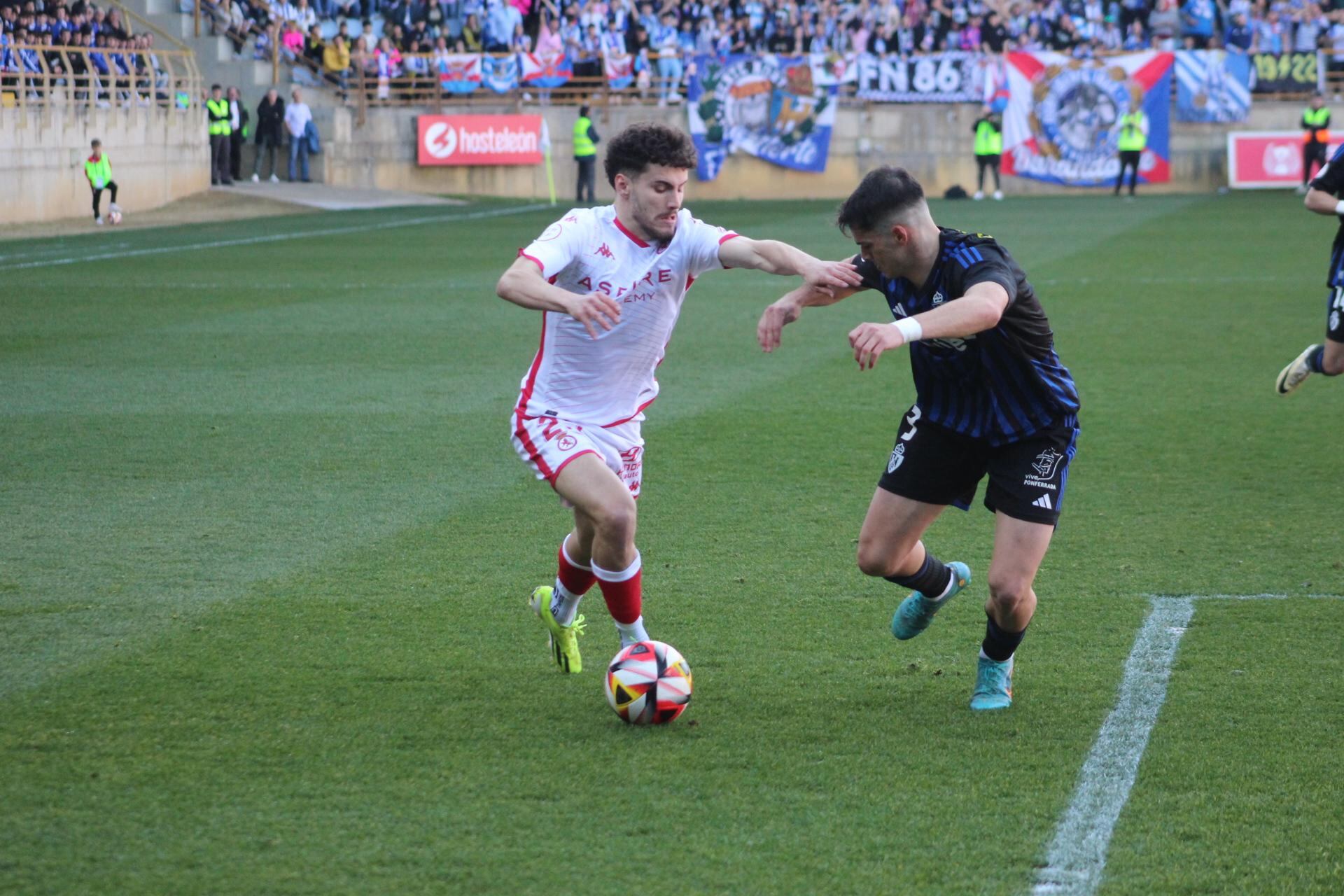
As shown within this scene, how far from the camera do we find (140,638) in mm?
5684

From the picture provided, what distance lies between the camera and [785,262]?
5.03 meters

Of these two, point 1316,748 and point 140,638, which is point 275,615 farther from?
point 1316,748

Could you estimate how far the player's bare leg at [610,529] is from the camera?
5004mm

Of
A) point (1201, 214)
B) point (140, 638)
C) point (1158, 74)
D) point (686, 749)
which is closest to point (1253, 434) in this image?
point (686, 749)

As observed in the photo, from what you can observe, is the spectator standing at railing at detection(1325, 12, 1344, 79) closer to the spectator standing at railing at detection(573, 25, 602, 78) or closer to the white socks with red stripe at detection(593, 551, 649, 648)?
the spectator standing at railing at detection(573, 25, 602, 78)

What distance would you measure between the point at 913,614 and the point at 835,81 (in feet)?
110

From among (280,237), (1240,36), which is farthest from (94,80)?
(1240,36)

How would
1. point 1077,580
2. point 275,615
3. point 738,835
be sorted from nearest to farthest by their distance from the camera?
point 738,835 → point 275,615 → point 1077,580

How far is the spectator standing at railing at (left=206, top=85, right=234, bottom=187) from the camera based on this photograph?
110 ft

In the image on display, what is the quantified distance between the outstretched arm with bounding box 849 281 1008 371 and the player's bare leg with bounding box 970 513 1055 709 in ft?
2.43

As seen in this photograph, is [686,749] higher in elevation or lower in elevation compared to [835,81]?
lower

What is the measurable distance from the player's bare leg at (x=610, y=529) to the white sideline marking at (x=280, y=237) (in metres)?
16.5

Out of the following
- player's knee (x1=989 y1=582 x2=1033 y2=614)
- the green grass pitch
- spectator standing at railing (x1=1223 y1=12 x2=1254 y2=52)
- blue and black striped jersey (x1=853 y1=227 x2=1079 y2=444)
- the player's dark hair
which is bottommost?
the green grass pitch

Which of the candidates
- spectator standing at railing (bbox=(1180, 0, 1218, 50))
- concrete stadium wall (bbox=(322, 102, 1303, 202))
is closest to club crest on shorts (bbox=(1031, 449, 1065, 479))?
concrete stadium wall (bbox=(322, 102, 1303, 202))
